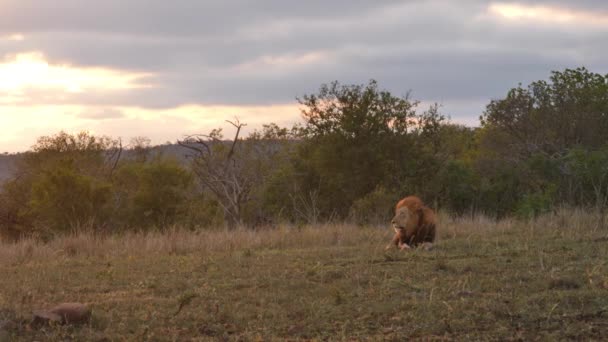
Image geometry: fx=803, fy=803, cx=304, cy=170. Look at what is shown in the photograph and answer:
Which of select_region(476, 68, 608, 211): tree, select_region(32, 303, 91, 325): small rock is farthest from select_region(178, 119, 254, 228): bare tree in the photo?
select_region(32, 303, 91, 325): small rock

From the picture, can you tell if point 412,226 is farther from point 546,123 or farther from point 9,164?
point 9,164

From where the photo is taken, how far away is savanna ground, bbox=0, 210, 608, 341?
7.17m

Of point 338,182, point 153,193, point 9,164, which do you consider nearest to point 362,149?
point 338,182

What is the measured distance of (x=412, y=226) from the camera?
42.5 feet

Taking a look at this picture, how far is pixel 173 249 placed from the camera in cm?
1453

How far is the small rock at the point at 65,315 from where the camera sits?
7.46 metres

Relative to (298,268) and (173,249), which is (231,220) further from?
(298,268)

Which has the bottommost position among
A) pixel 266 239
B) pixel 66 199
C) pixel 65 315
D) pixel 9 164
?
pixel 65 315

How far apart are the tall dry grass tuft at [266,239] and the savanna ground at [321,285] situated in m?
0.04

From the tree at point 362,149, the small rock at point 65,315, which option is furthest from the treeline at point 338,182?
the small rock at point 65,315

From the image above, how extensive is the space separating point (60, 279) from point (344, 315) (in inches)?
194

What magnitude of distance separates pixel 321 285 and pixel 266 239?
5752 millimetres

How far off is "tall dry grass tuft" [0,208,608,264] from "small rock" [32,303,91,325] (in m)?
6.42

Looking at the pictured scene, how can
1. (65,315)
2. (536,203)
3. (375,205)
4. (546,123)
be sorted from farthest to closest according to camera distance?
(546,123), (375,205), (536,203), (65,315)
